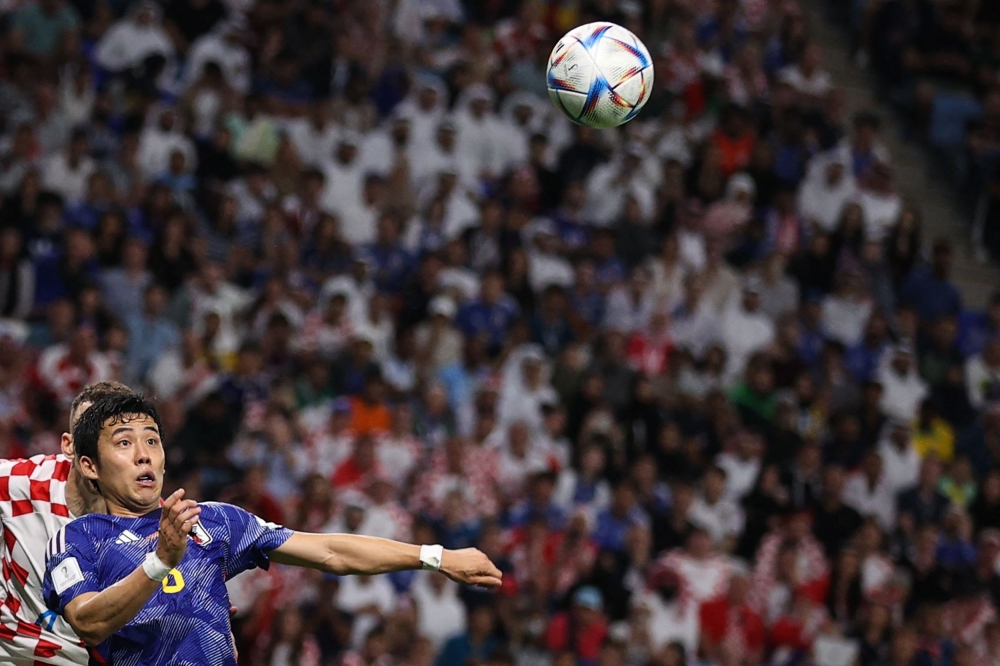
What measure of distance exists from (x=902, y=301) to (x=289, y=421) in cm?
752

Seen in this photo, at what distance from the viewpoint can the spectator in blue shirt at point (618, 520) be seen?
13117mm

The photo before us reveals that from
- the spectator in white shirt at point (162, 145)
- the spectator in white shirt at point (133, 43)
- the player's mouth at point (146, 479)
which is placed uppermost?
the player's mouth at point (146, 479)

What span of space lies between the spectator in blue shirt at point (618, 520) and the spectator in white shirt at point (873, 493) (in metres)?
→ 2.47

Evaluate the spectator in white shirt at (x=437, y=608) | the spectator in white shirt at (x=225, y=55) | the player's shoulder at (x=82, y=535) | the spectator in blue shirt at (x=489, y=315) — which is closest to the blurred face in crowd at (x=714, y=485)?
the spectator in blue shirt at (x=489, y=315)

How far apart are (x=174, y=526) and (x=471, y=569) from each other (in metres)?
1.22

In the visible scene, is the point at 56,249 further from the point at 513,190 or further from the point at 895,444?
the point at 895,444

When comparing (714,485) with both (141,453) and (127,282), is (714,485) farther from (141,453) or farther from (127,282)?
(141,453)

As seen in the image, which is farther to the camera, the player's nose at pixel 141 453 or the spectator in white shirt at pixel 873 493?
the spectator in white shirt at pixel 873 493

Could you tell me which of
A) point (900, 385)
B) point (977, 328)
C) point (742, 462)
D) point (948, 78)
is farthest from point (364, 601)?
point (948, 78)

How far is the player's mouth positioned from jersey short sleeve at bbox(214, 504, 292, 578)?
0.35 m

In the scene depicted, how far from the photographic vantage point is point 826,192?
56.3 feet

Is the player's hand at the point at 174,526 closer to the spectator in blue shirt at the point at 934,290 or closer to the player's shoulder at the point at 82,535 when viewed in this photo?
the player's shoulder at the point at 82,535

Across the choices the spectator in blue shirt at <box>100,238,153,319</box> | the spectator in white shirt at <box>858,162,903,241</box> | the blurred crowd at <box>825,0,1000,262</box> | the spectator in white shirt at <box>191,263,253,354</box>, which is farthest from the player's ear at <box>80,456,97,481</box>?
the blurred crowd at <box>825,0,1000,262</box>

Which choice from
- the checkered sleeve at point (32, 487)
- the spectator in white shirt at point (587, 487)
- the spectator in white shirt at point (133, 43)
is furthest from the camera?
the spectator in white shirt at point (133, 43)
